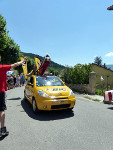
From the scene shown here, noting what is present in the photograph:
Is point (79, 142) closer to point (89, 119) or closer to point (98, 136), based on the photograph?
point (98, 136)

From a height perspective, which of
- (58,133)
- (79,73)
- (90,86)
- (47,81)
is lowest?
(58,133)

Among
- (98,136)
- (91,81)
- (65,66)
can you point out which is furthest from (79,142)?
(65,66)

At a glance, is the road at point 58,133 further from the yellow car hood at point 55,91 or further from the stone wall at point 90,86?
the stone wall at point 90,86

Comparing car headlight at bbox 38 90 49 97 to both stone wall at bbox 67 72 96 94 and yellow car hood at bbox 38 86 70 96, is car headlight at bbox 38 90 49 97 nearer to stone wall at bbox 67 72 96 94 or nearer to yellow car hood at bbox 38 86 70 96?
yellow car hood at bbox 38 86 70 96

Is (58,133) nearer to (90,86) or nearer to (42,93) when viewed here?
(42,93)

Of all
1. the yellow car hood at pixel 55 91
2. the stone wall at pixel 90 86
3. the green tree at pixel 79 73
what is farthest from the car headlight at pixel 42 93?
the green tree at pixel 79 73

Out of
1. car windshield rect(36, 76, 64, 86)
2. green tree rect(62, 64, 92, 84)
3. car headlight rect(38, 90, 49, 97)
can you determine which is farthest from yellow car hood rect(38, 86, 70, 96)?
green tree rect(62, 64, 92, 84)

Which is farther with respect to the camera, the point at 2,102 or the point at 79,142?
the point at 2,102

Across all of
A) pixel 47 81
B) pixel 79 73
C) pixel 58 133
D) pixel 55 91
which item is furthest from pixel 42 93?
pixel 79 73

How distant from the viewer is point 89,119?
4.54 metres

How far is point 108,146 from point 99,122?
4.93 ft

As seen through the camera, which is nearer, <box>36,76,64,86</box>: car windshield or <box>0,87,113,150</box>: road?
<box>0,87,113,150</box>: road

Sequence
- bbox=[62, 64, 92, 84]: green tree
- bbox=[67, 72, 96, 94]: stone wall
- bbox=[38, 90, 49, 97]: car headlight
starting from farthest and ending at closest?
bbox=[62, 64, 92, 84]: green tree
bbox=[67, 72, 96, 94]: stone wall
bbox=[38, 90, 49, 97]: car headlight

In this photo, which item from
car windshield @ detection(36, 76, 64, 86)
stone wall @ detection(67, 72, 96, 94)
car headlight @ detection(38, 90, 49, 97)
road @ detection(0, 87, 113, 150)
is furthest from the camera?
stone wall @ detection(67, 72, 96, 94)
